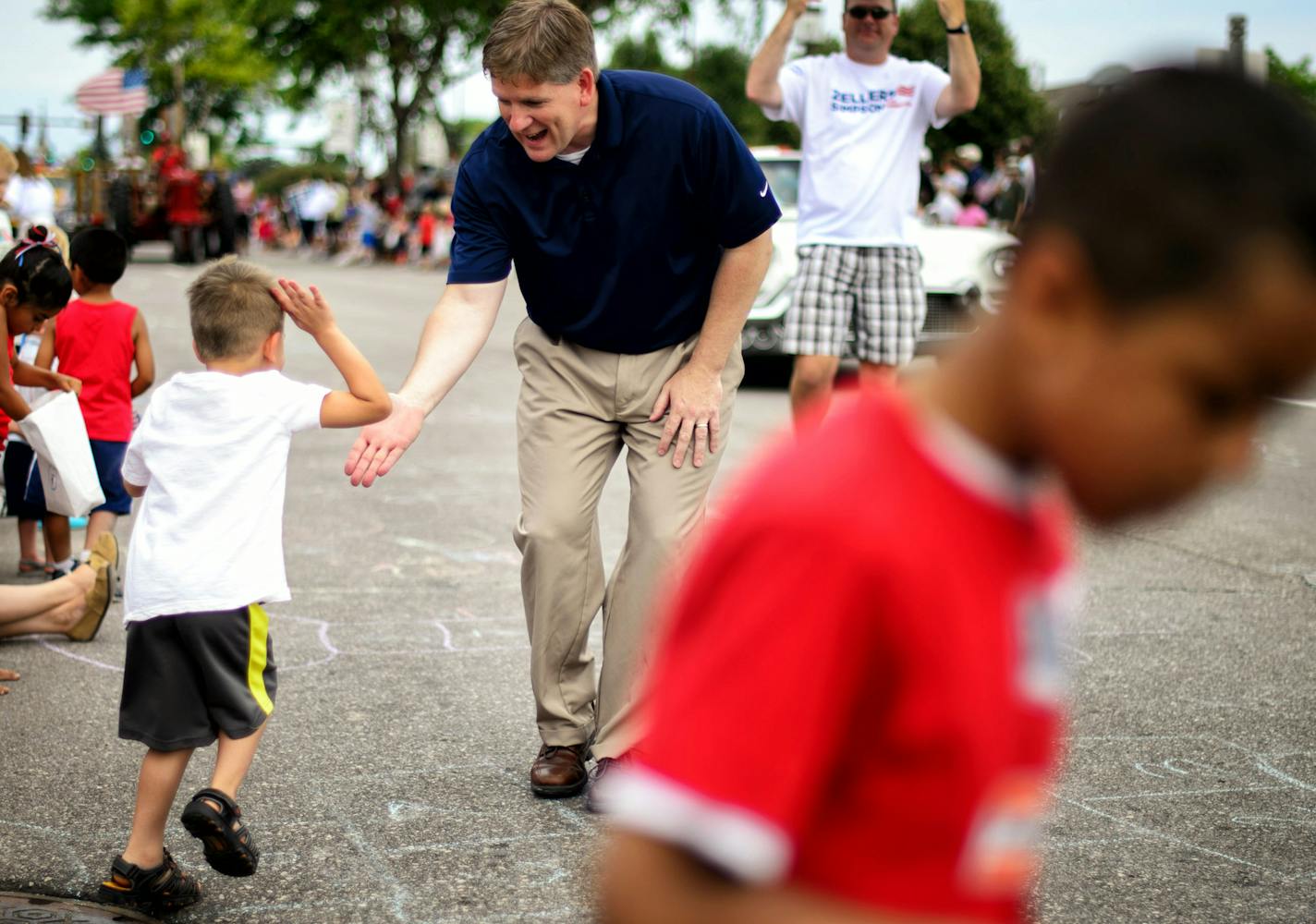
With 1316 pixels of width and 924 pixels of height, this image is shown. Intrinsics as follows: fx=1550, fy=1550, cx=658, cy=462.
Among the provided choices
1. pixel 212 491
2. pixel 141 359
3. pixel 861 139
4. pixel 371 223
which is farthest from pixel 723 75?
pixel 212 491

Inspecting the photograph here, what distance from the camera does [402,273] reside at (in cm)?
2911

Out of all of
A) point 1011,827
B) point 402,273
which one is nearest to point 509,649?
point 1011,827

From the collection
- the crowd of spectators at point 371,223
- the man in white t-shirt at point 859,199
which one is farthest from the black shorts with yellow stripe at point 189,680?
the crowd of spectators at point 371,223

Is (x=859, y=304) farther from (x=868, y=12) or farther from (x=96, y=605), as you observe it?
(x=96, y=605)

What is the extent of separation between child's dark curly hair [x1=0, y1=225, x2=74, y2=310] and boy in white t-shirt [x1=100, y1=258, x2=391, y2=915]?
2113mm

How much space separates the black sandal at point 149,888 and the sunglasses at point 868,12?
455 centimetres

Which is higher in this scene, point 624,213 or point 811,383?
point 624,213

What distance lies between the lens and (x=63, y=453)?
509 centimetres

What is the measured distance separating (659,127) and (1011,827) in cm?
275

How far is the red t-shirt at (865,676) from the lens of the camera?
3.42ft

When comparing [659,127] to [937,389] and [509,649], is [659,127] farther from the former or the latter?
[937,389]

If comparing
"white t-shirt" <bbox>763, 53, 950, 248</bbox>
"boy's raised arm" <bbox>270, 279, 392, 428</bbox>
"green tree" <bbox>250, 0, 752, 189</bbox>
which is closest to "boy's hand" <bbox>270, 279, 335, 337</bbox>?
"boy's raised arm" <bbox>270, 279, 392, 428</bbox>

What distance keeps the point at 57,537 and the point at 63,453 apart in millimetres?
689

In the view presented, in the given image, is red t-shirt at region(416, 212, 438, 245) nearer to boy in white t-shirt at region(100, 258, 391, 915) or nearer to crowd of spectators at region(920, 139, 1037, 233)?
crowd of spectators at region(920, 139, 1037, 233)
